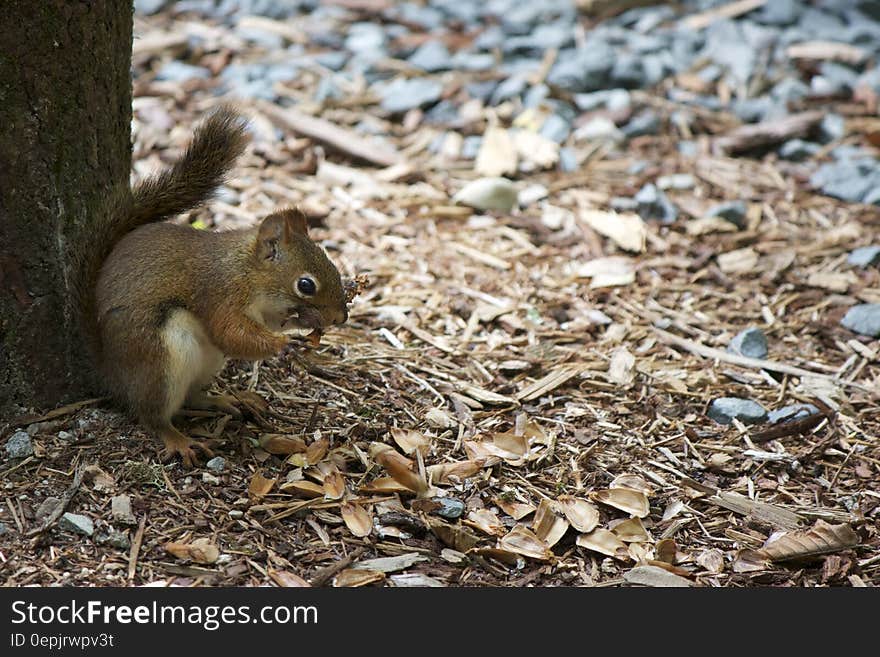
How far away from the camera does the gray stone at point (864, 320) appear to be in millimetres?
3719

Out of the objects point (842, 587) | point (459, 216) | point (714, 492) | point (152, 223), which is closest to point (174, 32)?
point (459, 216)

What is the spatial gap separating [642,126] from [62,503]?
374cm

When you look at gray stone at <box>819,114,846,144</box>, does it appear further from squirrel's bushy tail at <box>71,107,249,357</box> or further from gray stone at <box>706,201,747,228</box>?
squirrel's bushy tail at <box>71,107,249,357</box>

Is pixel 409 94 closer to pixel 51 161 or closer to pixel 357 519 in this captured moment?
pixel 51 161

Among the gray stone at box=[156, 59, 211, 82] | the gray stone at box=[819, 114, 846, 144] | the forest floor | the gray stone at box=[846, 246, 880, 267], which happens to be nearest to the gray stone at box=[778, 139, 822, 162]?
the forest floor

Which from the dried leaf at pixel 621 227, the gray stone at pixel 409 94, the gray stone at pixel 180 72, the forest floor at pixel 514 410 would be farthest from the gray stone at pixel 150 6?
the dried leaf at pixel 621 227

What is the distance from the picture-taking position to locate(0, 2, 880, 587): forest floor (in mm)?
2559

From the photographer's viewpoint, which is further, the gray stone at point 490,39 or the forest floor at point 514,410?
the gray stone at point 490,39

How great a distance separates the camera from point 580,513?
8.99ft

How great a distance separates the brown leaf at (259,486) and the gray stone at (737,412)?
146 cm

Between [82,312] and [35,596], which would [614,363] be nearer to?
[82,312]

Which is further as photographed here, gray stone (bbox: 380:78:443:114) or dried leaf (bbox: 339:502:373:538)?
gray stone (bbox: 380:78:443:114)

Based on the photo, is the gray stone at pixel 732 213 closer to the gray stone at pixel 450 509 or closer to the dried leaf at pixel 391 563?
the gray stone at pixel 450 509

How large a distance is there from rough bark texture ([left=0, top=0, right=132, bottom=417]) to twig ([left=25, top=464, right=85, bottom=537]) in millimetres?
316
